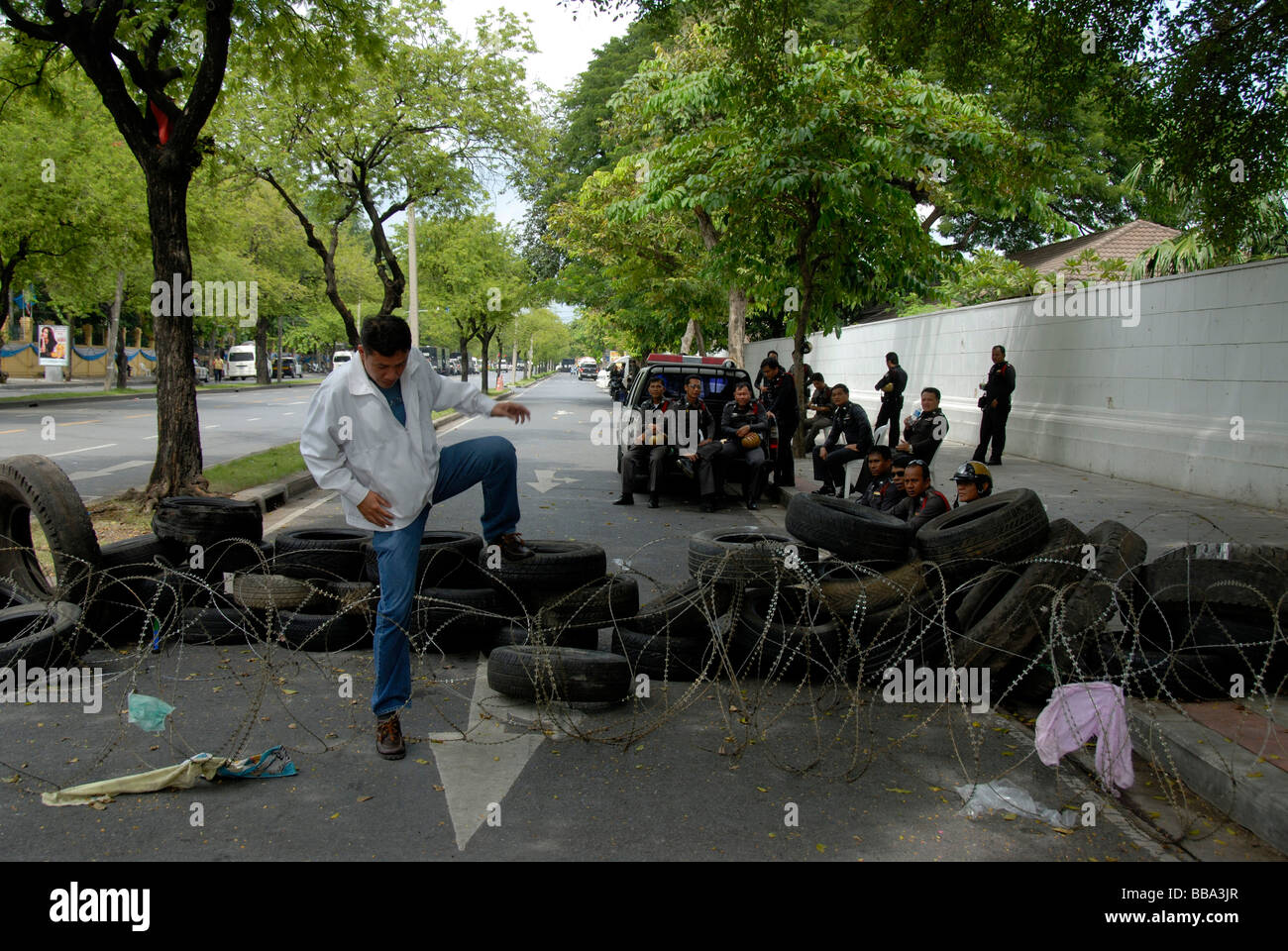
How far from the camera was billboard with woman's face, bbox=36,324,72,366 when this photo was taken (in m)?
A: 54.7

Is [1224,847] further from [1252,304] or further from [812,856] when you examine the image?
[1252,304]

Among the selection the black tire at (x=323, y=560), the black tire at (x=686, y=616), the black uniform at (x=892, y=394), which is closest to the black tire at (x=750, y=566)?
the black tire at (x=686, y=616)

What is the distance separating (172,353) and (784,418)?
876 cm

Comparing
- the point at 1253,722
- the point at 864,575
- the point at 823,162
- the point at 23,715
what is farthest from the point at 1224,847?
the point at 823,162

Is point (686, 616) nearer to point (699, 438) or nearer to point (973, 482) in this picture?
point (973, 482)

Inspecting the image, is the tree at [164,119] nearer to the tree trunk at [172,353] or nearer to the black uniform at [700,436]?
the tree trunk at [172,353]

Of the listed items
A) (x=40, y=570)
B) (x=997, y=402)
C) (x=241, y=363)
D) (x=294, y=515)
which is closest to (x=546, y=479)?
(x=294, y=515)

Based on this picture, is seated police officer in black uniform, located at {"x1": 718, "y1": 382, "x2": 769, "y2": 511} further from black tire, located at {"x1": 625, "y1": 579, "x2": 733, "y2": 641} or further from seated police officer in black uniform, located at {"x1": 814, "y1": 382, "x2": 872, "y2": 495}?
black tire, located at {"x1": 625, "y1": 579, "x2": 733, "y2": 641}

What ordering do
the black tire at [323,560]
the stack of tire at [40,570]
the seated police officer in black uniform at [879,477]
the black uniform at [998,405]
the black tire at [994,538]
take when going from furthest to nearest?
the black uniform at [998,405], the seated police officer in black uniform at [879,477], the black tire at [323,560], the black tire at [994,538], the stack of tire at [40,570]

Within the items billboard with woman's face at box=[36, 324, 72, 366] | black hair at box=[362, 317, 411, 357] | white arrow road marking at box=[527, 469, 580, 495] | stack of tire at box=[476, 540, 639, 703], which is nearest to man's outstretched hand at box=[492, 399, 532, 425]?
black hair at box=[362, 317, 411, 357]

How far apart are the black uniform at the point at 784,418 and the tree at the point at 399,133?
951 centimetres

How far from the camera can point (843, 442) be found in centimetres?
1300

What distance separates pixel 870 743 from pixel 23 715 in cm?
427

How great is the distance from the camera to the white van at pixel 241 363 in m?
75.8
